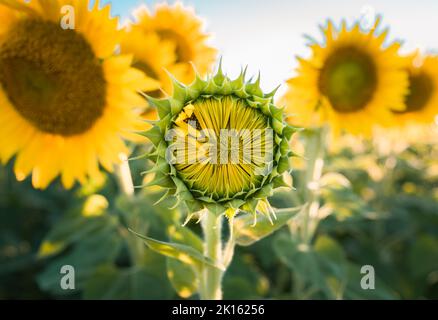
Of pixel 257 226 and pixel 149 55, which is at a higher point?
pixel 149 55

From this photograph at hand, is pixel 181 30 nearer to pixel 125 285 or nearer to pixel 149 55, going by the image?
pixel 149 55

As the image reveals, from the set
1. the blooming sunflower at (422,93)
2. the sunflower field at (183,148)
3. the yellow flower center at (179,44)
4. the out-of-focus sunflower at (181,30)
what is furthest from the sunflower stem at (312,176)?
the blooming sunflower at (422,93)

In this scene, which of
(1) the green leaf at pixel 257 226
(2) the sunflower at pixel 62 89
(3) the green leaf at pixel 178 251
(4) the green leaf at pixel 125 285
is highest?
(2) the sunflower at pixel 62 89

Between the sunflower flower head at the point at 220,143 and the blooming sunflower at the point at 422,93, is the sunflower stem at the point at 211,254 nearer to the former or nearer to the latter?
the sunflower flower head at the point at 220,143

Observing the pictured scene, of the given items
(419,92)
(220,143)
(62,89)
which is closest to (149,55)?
(62,89)

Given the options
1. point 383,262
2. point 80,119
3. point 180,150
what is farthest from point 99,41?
point 383,262

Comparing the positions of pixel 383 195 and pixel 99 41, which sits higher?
pixel 99 41
